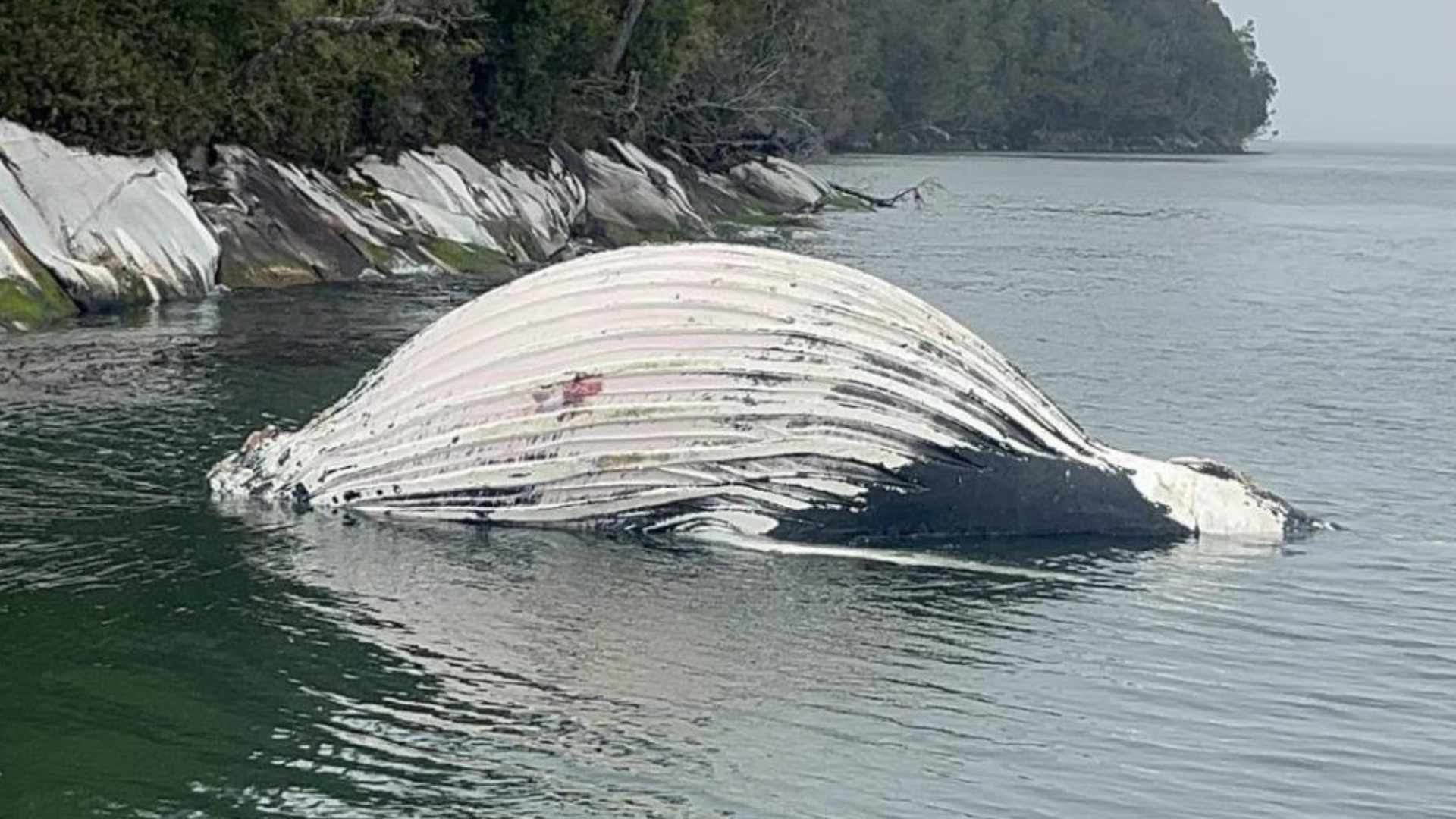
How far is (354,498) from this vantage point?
1458 centimetres

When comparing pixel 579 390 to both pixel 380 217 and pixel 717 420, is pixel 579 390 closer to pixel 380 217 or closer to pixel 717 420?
pixel 717 420

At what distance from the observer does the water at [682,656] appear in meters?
9.52

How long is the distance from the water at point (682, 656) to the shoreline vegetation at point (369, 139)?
9.17 meters

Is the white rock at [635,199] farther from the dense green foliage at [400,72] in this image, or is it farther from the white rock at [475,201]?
the white rock at [475,201]

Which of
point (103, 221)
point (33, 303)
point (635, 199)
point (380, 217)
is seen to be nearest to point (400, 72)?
point (380, 217)

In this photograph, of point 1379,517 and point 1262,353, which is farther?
point 1262,353

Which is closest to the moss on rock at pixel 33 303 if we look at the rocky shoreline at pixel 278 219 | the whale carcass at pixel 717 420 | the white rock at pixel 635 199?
the rocky shoreline at pixel 278 219

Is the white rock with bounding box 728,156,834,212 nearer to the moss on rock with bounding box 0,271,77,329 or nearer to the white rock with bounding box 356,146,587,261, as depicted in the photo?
the white rock with bounding box 356,146,587,261

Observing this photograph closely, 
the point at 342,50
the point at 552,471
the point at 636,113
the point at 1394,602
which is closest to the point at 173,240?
the point at 342,50

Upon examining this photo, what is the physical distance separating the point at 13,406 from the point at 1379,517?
11.9m

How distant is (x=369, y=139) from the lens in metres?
41.9

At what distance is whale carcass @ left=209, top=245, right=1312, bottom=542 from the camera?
13867 mm

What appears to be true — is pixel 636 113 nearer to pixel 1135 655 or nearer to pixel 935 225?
pixel 935 225

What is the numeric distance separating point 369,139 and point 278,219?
721 cm
